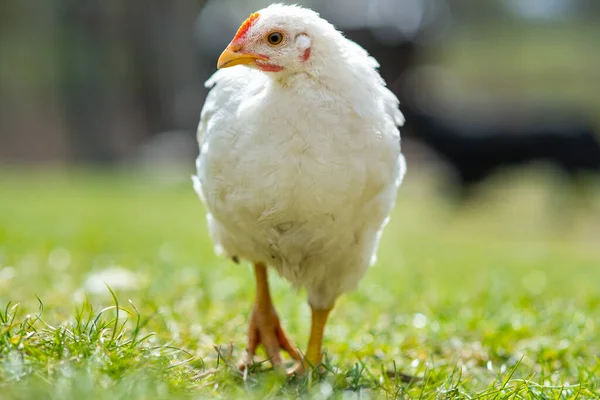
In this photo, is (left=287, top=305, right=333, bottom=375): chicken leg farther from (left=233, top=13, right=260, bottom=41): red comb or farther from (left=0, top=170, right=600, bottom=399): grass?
(left=233, top=13, right=260, bottom=41): red comb

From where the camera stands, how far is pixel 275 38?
327 cm

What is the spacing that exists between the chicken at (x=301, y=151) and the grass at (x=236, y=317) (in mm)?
592

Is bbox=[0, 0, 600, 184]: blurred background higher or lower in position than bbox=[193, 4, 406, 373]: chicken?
lower

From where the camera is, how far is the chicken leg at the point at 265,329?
3883 mm

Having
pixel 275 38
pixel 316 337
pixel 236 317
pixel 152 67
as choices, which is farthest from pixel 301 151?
pixel 152 67

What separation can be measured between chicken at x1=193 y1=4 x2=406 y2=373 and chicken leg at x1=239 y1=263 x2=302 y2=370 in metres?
0.29

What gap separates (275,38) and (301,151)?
0.55 meters

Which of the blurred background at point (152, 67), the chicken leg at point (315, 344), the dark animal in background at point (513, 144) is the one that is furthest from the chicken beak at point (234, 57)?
the blurred background at point (152, 67)

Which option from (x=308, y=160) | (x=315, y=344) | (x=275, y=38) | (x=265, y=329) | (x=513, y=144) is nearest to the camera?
(x=308, y=160)

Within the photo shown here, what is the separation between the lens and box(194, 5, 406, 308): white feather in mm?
3121

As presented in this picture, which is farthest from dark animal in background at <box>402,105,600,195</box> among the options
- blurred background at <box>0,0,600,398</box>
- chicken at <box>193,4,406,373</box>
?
chicken at <box>193,4,406,373</box>

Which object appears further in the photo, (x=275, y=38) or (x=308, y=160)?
(x=275, y=38)

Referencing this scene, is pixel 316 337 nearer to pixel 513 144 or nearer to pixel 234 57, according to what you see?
pixel 234 57

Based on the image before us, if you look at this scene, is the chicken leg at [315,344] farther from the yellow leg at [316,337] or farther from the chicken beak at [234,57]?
the chicken beak at [234,57]
